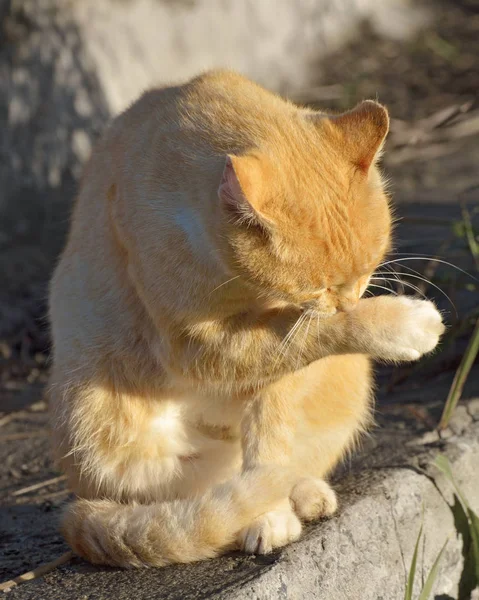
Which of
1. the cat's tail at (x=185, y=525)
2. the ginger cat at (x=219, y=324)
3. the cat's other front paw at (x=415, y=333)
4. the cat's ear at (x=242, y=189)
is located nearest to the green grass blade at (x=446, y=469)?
the ginger cat at (x=219, y=324)

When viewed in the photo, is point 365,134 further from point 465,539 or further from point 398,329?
point 465,539

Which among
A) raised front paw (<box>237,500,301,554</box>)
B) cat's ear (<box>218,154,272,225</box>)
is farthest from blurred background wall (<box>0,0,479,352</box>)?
cat's ear (<box>218,154,272,225</box>)

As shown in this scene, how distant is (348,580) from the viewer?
2582mm

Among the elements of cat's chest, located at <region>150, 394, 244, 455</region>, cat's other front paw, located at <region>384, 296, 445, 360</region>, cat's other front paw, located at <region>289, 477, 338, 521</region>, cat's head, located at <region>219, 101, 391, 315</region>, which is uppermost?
cat's head, located at <region>219, 101, 391, 315</region>

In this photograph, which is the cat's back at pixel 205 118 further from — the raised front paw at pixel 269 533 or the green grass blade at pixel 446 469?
the green grass blade at pixel 446 469

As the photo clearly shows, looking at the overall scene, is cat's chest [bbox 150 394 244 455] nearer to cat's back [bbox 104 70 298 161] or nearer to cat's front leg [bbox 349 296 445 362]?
cat's front leg [bbox 349 296 445 362]

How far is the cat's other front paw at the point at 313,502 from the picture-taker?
Answer: 2705 mm

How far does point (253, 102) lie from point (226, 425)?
1.02 meters

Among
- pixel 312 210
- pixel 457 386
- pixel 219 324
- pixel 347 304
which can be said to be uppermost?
pixel 312 210

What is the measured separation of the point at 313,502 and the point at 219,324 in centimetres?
64

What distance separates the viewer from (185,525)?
2422 millimetres

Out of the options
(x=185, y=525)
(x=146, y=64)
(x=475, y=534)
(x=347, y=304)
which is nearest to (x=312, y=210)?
(x=347, y=304)

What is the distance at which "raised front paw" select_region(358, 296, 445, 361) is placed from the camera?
A: 8.30 feet

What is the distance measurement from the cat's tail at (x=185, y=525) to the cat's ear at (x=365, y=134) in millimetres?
901
